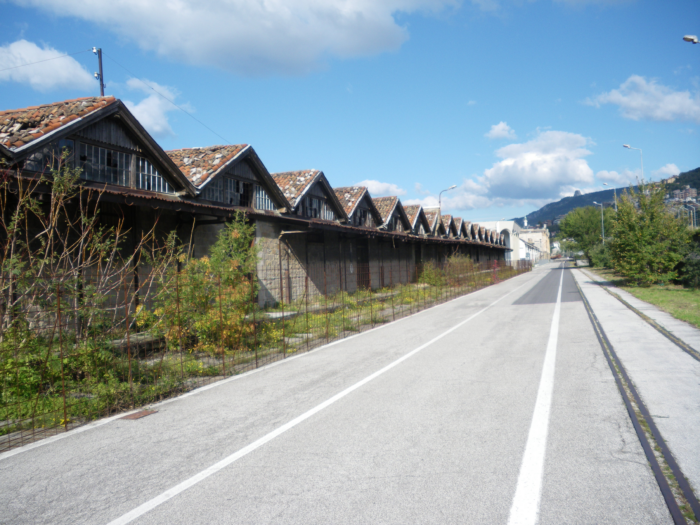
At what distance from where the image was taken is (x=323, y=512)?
341 cm

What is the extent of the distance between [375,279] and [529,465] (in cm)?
2099

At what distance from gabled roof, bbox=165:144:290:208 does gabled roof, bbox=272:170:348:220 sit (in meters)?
1.49

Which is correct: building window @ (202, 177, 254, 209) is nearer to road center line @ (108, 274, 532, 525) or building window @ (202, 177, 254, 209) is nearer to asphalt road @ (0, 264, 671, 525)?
asphalt road @ (0, 264, 671, 525)

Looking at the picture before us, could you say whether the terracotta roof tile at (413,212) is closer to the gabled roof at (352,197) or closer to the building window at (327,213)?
the gabled roof at (352,197)

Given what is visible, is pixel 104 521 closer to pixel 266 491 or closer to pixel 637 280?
pixel 266 491

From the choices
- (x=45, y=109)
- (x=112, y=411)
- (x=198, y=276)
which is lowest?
(x=112, y=411)

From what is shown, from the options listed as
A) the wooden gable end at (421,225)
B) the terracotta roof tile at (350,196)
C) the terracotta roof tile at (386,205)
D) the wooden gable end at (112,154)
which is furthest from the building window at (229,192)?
the wooden gable end at (421,225)

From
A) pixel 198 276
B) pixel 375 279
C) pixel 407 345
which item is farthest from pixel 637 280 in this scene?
pixel 198 276

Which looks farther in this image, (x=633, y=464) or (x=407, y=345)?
(x=407, y=345)

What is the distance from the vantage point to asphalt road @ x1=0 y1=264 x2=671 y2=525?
3.48m

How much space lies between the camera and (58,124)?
10766 mm

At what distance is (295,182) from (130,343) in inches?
599

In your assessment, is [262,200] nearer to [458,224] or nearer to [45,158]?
[45,158]

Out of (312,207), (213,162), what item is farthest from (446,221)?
(213,162)
